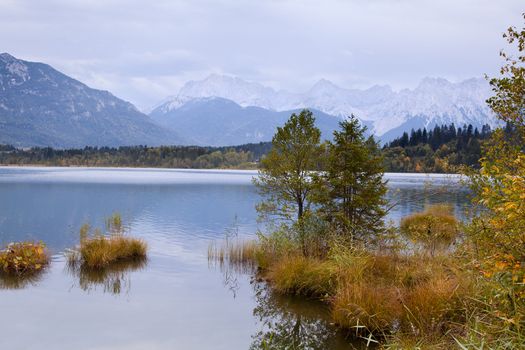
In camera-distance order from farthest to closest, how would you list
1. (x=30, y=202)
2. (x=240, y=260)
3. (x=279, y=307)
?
(x=30, y=202) → (x=240, y=260) → (x=279, y=307)

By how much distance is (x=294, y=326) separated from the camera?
15.4 metres

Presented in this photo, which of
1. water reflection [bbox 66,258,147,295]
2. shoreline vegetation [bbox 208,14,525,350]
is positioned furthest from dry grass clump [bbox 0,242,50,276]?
shoreline vegetation [bbox 208,14,525,350]

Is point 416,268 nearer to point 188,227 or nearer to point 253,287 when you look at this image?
point 253,287

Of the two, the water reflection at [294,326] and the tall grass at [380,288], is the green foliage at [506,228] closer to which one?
the tall grass at [380,288]

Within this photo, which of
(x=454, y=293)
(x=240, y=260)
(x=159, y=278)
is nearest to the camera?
(x=454, y=293)

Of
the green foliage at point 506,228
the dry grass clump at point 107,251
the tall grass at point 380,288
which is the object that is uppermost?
the green foliage at point 506,228

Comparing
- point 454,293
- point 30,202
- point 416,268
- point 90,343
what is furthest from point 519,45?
point 30,202

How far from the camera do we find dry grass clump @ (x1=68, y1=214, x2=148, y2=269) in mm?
23444

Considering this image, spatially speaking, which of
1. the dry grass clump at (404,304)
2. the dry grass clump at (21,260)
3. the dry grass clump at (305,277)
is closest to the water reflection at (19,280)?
the dry grass clump at (21,260)

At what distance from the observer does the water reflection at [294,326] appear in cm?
1362

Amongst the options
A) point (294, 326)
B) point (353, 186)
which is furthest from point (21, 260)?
point (353, 186)

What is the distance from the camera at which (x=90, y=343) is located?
13.7 meters

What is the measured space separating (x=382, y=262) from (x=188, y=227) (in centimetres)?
2617

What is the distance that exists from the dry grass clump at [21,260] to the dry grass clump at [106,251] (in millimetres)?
1815
